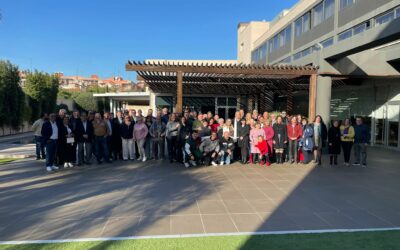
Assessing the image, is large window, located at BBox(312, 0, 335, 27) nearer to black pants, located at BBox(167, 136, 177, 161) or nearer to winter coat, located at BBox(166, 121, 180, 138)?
winter coat, located at BBox(166, 121, 180, 138)

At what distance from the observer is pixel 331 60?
11.7 meters

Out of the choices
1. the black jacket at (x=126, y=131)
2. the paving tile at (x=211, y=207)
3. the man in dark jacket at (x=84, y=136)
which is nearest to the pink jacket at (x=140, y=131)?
the black jacket at (x=126, y=131)

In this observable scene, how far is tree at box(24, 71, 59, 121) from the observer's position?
90.9ft

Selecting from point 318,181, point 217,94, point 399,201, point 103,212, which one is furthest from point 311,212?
point 217,94

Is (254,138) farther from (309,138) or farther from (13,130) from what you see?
(13,130)

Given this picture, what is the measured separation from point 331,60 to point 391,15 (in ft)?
22.4

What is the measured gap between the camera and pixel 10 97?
23578mm

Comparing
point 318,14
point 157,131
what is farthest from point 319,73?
point 318,14

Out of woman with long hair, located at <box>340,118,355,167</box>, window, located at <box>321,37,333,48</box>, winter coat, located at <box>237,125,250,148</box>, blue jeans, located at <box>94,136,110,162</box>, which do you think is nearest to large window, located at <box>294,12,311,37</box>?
window, located at <box>321,37,333,48</box>

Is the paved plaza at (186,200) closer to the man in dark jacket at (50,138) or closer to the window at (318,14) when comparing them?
the man in dark jacket at (50,138)

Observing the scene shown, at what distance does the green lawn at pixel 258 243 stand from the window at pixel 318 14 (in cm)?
2213

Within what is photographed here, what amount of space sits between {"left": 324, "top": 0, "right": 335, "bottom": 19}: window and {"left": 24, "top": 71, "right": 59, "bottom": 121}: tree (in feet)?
83.7

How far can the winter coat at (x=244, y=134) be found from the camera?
9.78m

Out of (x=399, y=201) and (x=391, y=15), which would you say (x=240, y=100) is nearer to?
(x=391, y=15)
